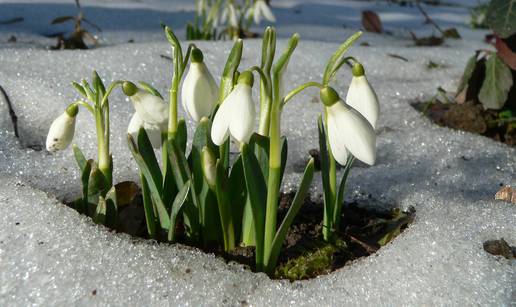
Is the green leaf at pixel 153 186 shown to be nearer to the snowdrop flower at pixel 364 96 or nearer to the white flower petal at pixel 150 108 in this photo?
the white flower petal at pixel 150 108

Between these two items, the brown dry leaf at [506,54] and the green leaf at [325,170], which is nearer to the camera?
the green leaf at [325,170]

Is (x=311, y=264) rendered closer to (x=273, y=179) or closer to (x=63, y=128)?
(x=273, y=179)

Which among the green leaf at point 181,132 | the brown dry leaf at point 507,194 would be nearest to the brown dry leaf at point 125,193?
the green leaf at point 181,132

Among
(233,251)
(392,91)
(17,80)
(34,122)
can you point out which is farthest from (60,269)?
(392,91)

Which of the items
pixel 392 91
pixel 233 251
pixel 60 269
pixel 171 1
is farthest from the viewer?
pixel 171 1

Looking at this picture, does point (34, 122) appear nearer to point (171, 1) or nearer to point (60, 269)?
point (60, 269)

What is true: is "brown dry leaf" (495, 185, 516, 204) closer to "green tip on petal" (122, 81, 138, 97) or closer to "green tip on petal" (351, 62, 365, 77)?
"green tip on petal" (351, 62, 365, 77)
